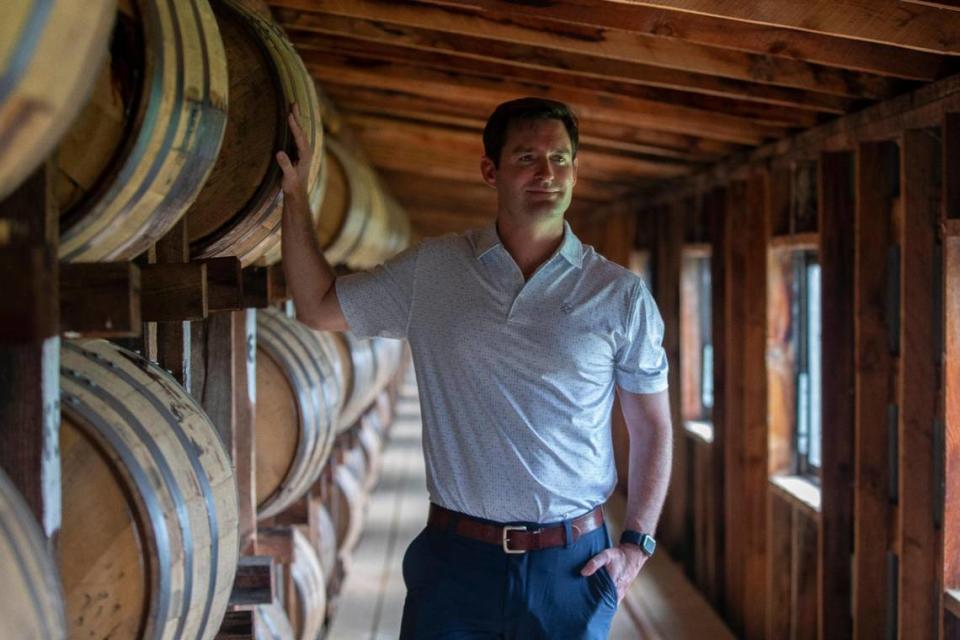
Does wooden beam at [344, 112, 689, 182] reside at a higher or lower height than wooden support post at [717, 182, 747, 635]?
higher

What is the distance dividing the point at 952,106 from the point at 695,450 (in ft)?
14.3

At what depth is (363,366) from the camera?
5.77m

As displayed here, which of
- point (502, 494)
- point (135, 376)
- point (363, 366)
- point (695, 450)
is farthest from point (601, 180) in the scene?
point (135, 376)

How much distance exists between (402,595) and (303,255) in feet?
15.4

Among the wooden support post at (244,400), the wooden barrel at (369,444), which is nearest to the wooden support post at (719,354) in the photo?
the wooden barrel at (369,444)

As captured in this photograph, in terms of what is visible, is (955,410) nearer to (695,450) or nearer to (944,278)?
(944,278)

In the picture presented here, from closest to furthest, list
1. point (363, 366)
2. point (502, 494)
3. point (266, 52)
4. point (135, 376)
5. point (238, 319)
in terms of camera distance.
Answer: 1. point (135, 376)
2. point (266, 52)
3. point (502, 494)
4. point (238, 319)
5. point (363, 366)

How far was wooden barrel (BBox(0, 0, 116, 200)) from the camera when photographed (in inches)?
42.2

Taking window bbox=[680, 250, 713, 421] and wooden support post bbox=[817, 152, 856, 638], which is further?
window bbox=[680, 250, 713, 421]

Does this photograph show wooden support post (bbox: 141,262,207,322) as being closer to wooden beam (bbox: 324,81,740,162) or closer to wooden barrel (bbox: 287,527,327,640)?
wooden barrel (bbox: 287,527,327,640)

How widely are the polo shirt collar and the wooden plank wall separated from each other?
137 cm

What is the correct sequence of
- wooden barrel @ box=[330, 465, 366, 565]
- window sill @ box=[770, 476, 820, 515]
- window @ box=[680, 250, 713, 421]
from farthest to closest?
window @ box=[680, 250, 713, 421], wooden barrel @ box=[330, 465, 366, 565], window sill @ box=[770, 476, 820, 515]

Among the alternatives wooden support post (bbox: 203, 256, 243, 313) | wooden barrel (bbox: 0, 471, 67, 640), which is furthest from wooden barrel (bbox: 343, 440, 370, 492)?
wooden barrel (bbox: 0, 471, 67, 640)


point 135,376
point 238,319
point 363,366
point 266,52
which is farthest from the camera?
point 363,366
